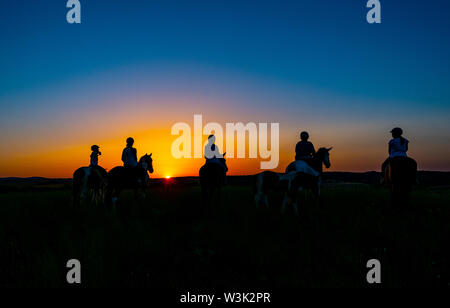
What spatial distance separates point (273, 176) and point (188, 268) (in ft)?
22.4

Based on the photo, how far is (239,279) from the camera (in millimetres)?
4945

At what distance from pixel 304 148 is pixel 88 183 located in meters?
9.59

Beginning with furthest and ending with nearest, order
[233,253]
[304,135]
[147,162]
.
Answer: [147,162] < [304,135] < [233,253]

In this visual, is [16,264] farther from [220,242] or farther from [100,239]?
[220,242]

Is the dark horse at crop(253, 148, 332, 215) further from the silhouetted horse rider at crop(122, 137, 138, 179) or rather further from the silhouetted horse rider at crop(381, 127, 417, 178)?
the silhouetted horse rider at crop(122, 137, 138, 179)

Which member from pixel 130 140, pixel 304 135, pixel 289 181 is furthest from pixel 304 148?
pixel 130 140

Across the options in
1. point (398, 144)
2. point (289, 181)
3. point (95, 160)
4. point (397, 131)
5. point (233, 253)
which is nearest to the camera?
point (233, 253)

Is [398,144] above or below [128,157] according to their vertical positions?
above

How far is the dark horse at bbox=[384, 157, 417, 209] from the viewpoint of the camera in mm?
10641

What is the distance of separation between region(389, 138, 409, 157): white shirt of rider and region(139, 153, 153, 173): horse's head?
11259 millimetres

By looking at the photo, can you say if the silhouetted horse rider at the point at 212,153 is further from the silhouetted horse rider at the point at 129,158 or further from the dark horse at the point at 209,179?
the silhouetted horse rider at the point at 129,158

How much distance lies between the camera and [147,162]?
16047mm

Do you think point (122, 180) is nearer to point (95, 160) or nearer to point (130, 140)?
point (130, 140)
